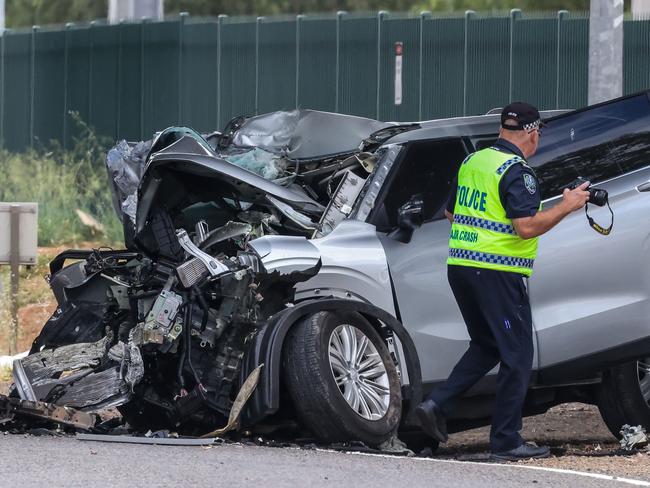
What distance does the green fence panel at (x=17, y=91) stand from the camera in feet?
63.7

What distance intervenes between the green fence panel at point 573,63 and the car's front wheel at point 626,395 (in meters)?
6.06

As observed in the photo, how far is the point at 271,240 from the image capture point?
8.01 metres

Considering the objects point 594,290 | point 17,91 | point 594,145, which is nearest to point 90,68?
point 17,91

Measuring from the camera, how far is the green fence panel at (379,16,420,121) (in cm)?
1527

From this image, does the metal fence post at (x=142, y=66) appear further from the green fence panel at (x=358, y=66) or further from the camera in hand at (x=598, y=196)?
the camera in hand at (x=598, y=196)

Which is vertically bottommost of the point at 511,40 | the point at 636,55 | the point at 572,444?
the point at 572,444

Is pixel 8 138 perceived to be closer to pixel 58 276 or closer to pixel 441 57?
pixel 441 57

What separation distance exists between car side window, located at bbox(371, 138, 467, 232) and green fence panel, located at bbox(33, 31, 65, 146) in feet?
36.1

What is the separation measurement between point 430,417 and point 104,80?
11.1 m

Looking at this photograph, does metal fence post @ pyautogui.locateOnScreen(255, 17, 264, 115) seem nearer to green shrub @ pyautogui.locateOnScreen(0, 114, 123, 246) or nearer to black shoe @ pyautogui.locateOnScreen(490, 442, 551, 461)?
green shrub @ pyautogui.locateOnScreen(0, 114, 123, 246)

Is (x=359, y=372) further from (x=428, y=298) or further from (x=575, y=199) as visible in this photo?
(x=575, y=199)

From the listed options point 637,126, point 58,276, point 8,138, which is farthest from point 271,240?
point 8,138

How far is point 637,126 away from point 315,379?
240 centimetres

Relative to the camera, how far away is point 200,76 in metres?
16.9
